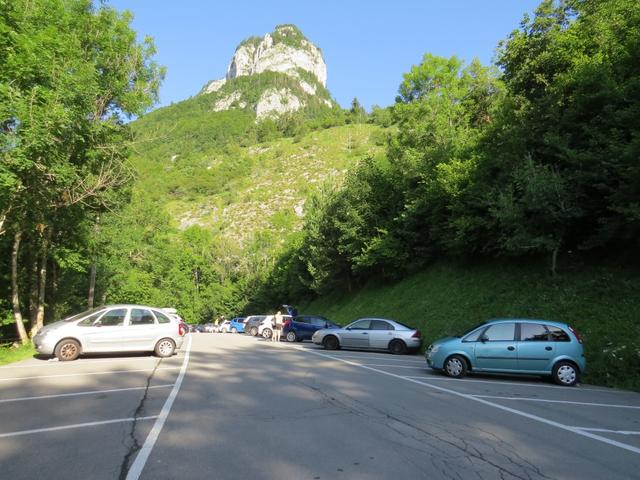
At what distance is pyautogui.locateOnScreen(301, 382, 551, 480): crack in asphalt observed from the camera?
15.4 ft

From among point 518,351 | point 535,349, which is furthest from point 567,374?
point 518,351

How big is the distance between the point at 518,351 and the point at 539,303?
6270 mm

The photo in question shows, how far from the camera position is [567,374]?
1121 cm

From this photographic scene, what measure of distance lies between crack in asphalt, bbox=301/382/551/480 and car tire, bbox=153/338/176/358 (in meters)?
9.13

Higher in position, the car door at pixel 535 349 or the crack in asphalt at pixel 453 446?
the car door at pixel 535 349

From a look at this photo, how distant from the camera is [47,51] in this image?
42.5 feet

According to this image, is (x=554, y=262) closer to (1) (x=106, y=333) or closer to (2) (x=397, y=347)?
(2) (x=397, y=347)

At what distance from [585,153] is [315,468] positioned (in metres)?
15.6

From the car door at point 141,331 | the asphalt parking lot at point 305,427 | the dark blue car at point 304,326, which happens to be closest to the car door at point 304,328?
the dark blue car at point 304,326

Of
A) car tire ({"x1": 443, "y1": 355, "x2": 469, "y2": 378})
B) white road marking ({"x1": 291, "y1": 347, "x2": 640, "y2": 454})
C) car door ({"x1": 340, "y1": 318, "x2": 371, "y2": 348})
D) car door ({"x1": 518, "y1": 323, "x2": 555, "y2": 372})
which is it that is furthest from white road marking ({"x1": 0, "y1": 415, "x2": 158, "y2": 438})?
car door ({"x1": 340, "y1": 318, "x2": 371, "y2": 348})

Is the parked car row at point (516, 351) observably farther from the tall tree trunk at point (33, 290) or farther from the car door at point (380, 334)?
the tall tree trunk at point (33, 290)

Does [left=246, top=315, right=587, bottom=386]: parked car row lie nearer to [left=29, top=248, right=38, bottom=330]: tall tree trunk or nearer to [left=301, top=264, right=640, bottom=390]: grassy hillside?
[left=301, top=264, right=640, bottom=390]: grassy hillside

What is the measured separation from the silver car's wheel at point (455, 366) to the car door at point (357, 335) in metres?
7.56

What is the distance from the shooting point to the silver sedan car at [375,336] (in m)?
18.6
